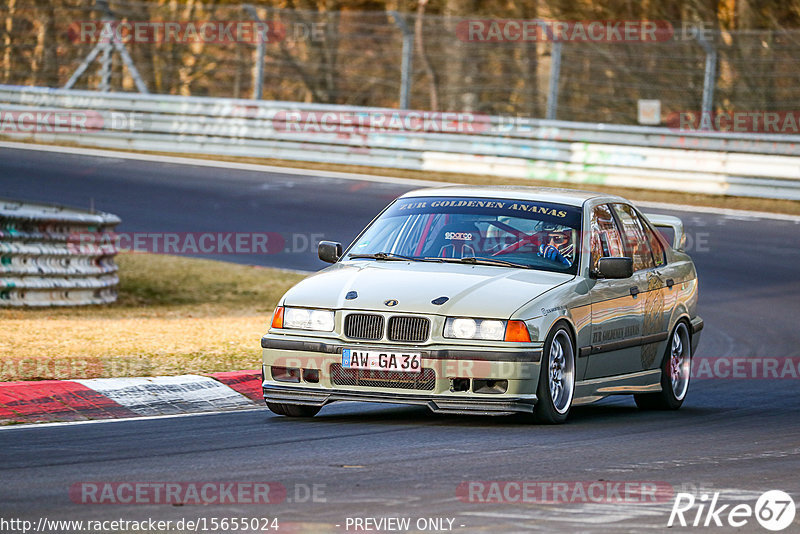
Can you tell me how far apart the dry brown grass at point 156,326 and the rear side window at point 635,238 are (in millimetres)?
2904

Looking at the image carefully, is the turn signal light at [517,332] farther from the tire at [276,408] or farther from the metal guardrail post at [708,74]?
the metal guardrail post at [708,74]

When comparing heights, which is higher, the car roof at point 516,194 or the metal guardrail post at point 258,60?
the metal guardrail post at point 258,60

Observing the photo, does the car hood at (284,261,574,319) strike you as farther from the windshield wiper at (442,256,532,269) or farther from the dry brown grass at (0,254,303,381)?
the dry brown grass at (0,254,303,381)

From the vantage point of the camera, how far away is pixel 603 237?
9.52 meters

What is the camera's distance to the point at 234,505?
564cm

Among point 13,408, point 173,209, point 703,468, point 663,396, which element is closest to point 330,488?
point 703,468

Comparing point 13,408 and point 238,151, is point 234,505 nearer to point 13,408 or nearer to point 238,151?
point 13,408

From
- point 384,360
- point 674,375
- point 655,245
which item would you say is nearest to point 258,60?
point 655,245

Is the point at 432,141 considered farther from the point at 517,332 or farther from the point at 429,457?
the point at 429,457

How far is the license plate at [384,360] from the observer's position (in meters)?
7.97

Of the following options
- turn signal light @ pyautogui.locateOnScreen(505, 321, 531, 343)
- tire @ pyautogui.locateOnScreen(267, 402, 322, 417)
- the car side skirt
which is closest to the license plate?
turn signal light @ pyautogui.locateOnScreen(505, 321, 531, 343)

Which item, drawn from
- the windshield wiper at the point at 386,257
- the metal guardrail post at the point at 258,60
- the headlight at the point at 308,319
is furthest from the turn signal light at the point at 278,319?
the metal guardrail post at the point at 258,60

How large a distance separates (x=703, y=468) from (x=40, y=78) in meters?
23.2

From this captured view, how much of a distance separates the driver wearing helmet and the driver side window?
17 cm
